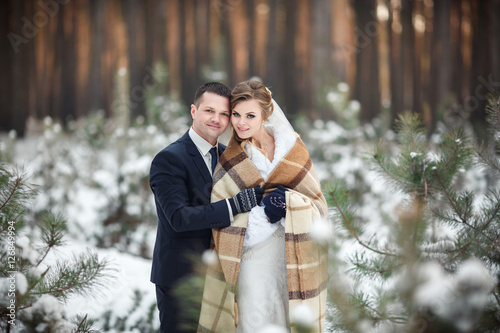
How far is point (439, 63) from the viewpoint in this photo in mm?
5656

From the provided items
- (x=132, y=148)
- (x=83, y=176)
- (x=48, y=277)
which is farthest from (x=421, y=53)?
(x=48, y=277)

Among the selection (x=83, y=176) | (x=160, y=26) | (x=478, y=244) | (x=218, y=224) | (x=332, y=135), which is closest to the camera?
(x=478, y=244)

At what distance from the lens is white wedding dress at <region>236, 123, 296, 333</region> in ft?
5.93

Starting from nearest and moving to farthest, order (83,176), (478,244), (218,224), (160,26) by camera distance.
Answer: (478,244) → (218,224) → (83,176) → (160,26)

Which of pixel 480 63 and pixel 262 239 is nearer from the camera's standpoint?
pixel 262 239

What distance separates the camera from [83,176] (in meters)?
4.53

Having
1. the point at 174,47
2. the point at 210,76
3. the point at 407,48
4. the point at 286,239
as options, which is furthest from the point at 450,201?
the point at 174,47

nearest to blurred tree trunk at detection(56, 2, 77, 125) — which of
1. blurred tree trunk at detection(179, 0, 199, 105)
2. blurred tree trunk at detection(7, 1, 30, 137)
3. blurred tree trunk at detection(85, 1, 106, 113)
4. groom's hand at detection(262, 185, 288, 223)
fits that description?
blurred tree trunk at detection(85, 1, 106, 113)

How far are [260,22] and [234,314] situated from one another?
4663 mm

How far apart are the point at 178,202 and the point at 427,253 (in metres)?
1.07

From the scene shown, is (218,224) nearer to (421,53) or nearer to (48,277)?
(48,277)

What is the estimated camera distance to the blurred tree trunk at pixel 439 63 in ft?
18.2

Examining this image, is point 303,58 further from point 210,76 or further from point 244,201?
point 244,201

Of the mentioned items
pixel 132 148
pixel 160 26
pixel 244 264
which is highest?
pixel 160 26
